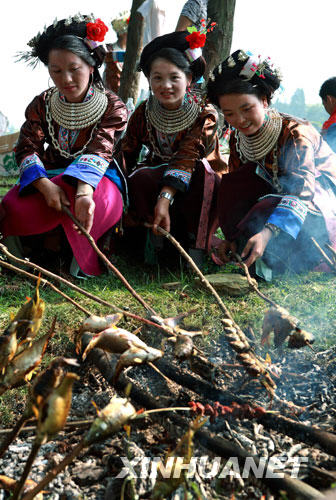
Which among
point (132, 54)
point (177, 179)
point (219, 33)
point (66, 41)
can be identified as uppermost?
point (219, 33)

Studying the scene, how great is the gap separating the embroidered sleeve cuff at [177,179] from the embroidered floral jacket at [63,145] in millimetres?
411

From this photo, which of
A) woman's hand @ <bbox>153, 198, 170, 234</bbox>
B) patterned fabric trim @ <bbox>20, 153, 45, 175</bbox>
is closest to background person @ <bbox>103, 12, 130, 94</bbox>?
patterned fabric trim @ <bbox>20, 153, 45, 175</bbox>

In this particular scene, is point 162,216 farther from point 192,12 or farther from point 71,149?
point 192,12

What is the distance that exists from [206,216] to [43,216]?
3.92 ft

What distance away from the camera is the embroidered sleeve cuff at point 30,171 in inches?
112

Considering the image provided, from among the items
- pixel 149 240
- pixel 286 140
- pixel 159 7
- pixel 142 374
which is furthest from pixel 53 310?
pixel 159 7

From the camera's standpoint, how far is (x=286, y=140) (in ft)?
8.89

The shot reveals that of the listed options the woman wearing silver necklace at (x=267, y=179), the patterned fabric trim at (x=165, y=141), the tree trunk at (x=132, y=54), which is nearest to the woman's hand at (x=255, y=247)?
the woman wearing silver necklace at (x=267, y=179)

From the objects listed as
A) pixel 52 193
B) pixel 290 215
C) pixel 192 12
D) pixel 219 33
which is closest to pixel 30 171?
pixel 52 193

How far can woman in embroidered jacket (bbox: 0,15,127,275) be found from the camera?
2764mm

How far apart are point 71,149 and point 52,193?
1.77 ft

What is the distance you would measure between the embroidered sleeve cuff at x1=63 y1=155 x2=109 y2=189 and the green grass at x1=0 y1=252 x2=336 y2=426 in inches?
28.6

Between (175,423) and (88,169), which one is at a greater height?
(88,169)

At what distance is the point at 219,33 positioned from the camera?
4.81 m
